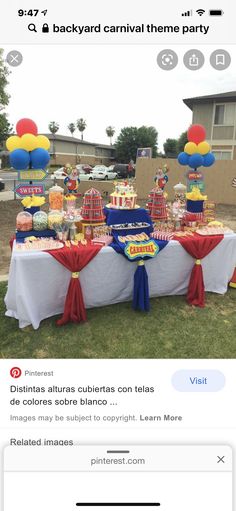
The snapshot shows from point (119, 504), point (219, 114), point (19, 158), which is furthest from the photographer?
point (219, 114)

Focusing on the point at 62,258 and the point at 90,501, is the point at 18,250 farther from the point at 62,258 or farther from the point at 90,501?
the point at 90,501

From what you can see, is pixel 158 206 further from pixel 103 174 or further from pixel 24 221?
pixel 103 174

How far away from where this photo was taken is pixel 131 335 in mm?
4012

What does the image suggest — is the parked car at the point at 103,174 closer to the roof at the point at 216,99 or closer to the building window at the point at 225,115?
the roof at the point at 216,99

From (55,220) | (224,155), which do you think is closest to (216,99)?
(224,155)

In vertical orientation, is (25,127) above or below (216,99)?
below

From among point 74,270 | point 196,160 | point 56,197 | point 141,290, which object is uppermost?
point 196,160

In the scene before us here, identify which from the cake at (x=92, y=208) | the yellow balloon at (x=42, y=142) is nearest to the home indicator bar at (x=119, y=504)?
the cake at (x=92, y=208)

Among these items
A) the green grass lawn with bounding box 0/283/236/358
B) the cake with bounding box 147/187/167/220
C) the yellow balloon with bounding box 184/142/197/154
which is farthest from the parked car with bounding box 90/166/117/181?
the green grass lawn with bounding box 0/283/236/358

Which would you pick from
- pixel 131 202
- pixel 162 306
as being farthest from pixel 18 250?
pixel 162 306

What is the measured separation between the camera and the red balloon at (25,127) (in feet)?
14.0

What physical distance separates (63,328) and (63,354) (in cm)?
54

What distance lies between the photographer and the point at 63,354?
362cm

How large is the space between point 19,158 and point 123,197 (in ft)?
5.02
